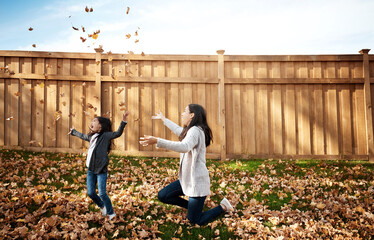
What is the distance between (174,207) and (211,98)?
365cm

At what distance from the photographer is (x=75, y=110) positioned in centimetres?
694

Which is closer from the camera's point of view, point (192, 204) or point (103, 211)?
point (192, 204)

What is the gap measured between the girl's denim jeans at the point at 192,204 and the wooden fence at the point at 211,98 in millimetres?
3414

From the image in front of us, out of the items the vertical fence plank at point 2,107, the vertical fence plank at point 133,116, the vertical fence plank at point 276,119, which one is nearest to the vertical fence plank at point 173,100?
the vertical fence plank at point 133,116

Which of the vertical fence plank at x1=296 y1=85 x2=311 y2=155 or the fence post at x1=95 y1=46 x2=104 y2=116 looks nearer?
the fence post at x1=95 y1=46 x2=104 y2=116

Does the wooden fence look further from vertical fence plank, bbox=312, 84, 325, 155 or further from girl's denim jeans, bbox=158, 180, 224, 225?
girl's denim jeans, bbox=158, 180, 224, 225

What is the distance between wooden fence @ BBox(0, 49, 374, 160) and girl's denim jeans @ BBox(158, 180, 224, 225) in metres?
3.41

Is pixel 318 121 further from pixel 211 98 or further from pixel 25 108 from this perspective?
pixel 25 108

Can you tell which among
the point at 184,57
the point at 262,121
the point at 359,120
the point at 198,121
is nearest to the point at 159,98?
the point at 184,57

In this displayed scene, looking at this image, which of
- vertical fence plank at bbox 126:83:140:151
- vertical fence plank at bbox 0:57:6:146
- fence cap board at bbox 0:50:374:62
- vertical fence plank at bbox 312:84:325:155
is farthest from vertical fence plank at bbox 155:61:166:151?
vertical fence plank at bbox 312:84:325:155

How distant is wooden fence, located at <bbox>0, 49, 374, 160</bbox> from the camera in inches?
273

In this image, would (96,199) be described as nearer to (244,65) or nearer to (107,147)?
(107,147)

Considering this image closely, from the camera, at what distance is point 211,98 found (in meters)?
7.07

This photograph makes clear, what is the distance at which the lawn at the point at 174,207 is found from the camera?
333 centimetres
